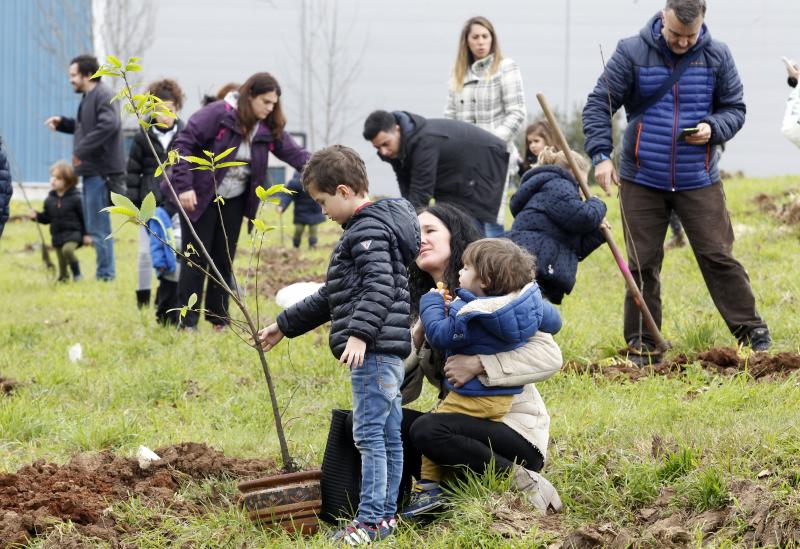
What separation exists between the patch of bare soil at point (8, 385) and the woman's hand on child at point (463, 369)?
3.64 meters

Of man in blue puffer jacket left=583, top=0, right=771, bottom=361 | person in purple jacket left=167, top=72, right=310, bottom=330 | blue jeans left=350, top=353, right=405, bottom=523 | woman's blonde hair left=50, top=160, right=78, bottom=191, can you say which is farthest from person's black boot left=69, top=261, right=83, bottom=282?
blue jeans left=350, top=353, right=405, bottom=523

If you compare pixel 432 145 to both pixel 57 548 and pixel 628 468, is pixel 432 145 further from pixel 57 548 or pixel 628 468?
pixel 57 548

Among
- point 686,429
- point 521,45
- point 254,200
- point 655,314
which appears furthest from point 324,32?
point 686,429

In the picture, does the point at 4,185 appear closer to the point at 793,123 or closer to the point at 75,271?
the point at 793,123

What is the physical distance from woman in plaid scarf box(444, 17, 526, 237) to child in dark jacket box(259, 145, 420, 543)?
4.61m

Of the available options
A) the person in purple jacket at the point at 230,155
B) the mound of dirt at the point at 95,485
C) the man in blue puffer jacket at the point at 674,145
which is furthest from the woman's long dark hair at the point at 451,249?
the person in purple jacket at the point at 230,155

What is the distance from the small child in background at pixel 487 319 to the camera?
4121 mm

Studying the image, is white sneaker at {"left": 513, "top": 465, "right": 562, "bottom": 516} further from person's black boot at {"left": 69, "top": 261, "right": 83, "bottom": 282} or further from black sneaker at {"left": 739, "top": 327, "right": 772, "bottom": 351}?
person's black boot at {"left": 69, "top": 261, "right": 83, "bottom": 282}

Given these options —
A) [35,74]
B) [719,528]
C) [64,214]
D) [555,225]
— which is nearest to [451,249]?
[555,225]

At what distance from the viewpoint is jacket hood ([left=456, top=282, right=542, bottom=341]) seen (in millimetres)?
4090

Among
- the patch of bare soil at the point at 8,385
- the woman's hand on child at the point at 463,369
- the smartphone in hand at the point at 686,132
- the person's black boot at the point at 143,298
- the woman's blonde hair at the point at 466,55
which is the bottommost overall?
the person's black boot at the point at 143,298

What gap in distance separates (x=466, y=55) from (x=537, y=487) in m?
5.19

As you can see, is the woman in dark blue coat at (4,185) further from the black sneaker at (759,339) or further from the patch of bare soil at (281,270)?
the black sneaker at (759,339)

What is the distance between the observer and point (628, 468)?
4273mm
